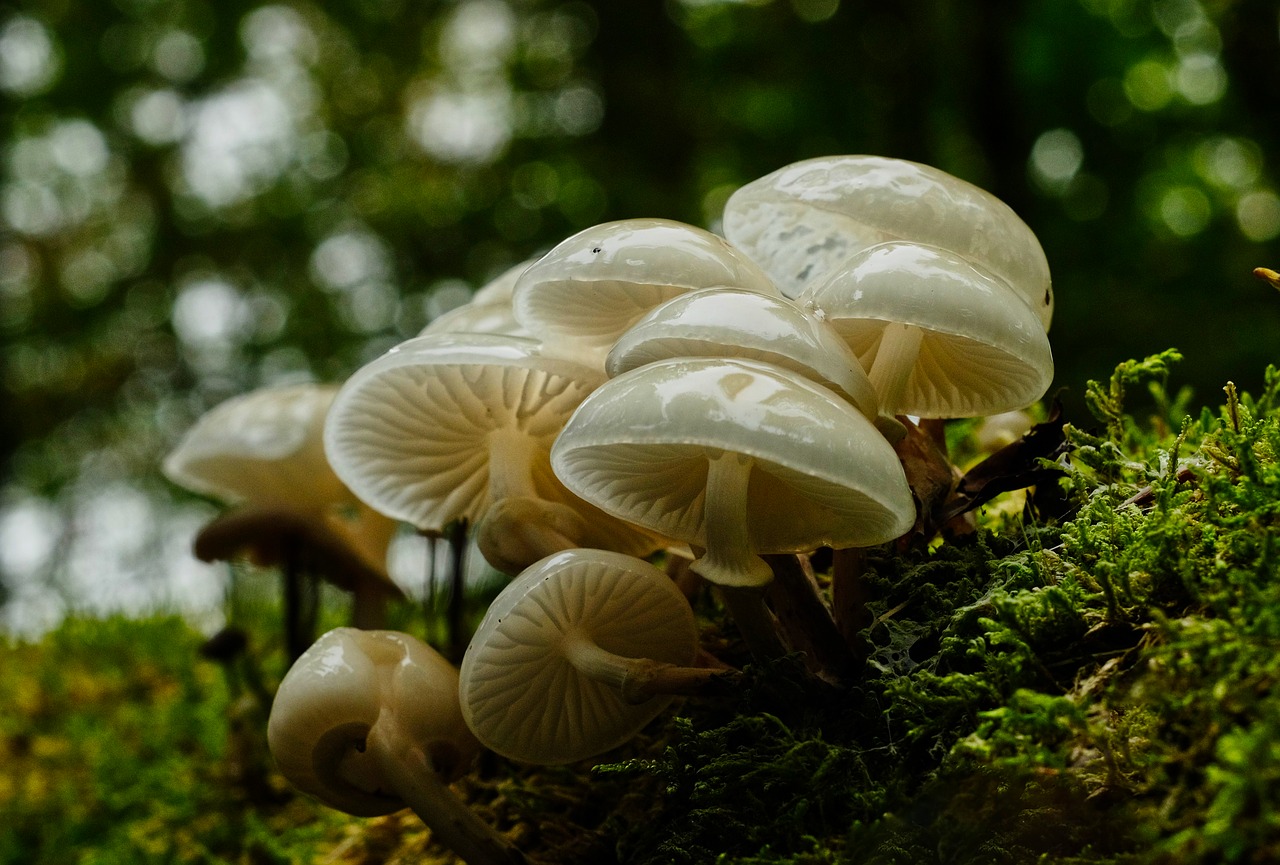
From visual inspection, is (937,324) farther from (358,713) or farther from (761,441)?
(358,713)

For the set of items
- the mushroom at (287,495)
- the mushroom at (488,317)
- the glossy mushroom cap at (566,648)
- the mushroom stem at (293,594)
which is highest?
the mushroom at (488,317)

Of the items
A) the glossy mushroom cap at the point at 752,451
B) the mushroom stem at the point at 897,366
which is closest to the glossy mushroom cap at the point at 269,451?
the glossy mushroom cap at the point at 752,451

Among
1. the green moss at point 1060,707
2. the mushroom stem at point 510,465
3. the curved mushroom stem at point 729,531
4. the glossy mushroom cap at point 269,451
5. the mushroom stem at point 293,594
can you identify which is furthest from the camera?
the mushroom stem at point 293,594

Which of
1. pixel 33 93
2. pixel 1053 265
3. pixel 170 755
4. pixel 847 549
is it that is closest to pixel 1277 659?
pixel 847 549

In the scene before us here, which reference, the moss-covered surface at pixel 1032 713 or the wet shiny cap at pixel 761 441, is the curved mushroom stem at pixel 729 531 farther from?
the moss-covered surface at pixel 1032 713

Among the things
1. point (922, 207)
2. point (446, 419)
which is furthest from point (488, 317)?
point (922, 207)

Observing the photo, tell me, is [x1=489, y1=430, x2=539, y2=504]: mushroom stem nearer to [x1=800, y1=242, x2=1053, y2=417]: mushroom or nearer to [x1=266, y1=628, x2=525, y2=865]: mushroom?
[x1=266, y1=628, x2=525, y2=865]: mushroom
